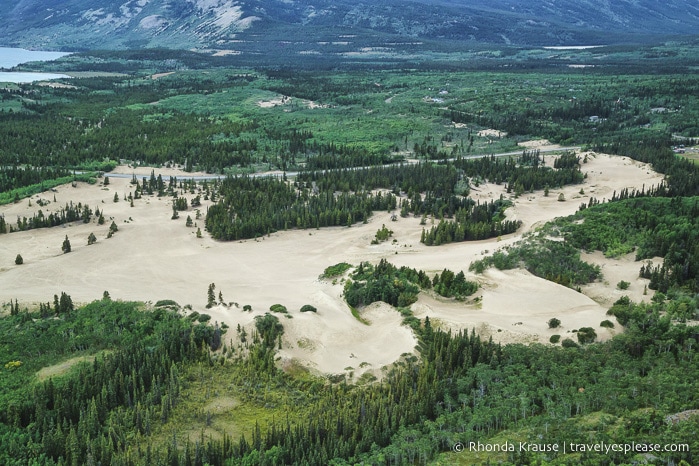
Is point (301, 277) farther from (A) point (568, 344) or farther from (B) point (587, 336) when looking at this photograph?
(B) point (587, 336)

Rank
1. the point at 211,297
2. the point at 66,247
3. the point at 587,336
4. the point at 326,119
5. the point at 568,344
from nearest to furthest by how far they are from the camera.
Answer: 1. the point at 568,344
2. the point at 587,336
3. the point at 211,297
4. the point at 66,247
5. the point at 326,119

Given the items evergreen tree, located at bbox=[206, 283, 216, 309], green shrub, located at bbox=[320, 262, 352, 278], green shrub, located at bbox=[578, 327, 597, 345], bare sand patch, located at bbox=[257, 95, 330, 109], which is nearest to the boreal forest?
green shrub, located at bbox=[578, 327, 597, 345]

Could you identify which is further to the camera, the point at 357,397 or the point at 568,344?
the point at 568,344

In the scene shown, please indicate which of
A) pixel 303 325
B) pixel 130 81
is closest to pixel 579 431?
pixel 303 325

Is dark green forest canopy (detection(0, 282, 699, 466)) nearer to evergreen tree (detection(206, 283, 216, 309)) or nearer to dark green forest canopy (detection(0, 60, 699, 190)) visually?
evergreen tree (detection(206, 283, 216, 309))

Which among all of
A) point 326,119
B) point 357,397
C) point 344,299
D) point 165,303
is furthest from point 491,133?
point 357,397

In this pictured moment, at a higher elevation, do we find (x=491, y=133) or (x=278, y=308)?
(x=491, y=133)

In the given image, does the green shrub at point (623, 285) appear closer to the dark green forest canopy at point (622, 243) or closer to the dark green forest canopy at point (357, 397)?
the dark green forest canopy at point (622, 243)

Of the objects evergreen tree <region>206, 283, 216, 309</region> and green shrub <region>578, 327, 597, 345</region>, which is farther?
evergreen tree <region>206, 283, 216, 309</region>

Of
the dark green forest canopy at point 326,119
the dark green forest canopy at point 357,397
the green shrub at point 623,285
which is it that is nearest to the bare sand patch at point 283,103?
the dark green forest canopy at point 326,119

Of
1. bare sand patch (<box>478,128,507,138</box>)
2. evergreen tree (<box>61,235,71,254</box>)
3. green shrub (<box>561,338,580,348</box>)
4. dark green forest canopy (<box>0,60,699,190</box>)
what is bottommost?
evergreen tree (<box>61,235,71,254</box>)
